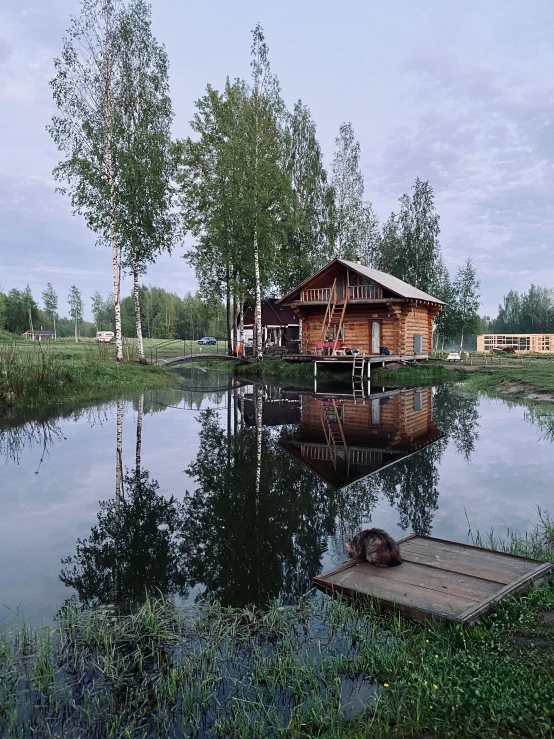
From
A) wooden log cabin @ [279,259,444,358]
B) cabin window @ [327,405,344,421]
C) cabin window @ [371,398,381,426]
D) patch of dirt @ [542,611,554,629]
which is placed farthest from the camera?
wooden log cabin @ [279,259,444,358]

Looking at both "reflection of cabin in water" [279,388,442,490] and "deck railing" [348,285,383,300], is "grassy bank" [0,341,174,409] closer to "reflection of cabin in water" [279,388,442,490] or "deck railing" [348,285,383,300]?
"reflection of cabin in water" [279,388,442,490]

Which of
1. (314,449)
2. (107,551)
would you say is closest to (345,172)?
(314,449)

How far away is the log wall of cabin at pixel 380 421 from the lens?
44.8ft

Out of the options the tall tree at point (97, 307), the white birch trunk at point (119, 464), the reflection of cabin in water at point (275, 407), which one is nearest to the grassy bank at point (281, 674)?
the white birch trunk at point (119, 464)

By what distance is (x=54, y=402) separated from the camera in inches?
692

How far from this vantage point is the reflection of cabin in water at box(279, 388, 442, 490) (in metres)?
10.6

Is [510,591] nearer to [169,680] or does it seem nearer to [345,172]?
[169,680]

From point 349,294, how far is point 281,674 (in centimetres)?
2929

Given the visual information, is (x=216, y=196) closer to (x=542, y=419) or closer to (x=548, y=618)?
(x=542, y=419)

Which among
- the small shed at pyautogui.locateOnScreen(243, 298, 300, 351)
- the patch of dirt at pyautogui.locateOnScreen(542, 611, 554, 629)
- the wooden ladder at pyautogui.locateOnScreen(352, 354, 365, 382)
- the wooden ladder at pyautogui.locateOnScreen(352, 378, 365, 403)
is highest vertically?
the small shed at pyautogui.locateOnScreen(243, 298, 300, 351)

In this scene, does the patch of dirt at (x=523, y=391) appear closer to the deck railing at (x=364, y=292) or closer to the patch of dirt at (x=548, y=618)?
the deck railing at (x=364, y=292)

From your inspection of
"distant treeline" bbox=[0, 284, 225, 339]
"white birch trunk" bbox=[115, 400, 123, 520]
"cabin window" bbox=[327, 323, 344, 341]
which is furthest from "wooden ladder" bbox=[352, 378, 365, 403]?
"distant treeline" bbox=[0, 284, 225, 339]

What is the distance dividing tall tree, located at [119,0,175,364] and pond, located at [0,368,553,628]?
44.5ft

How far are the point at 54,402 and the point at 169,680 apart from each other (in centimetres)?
1542
